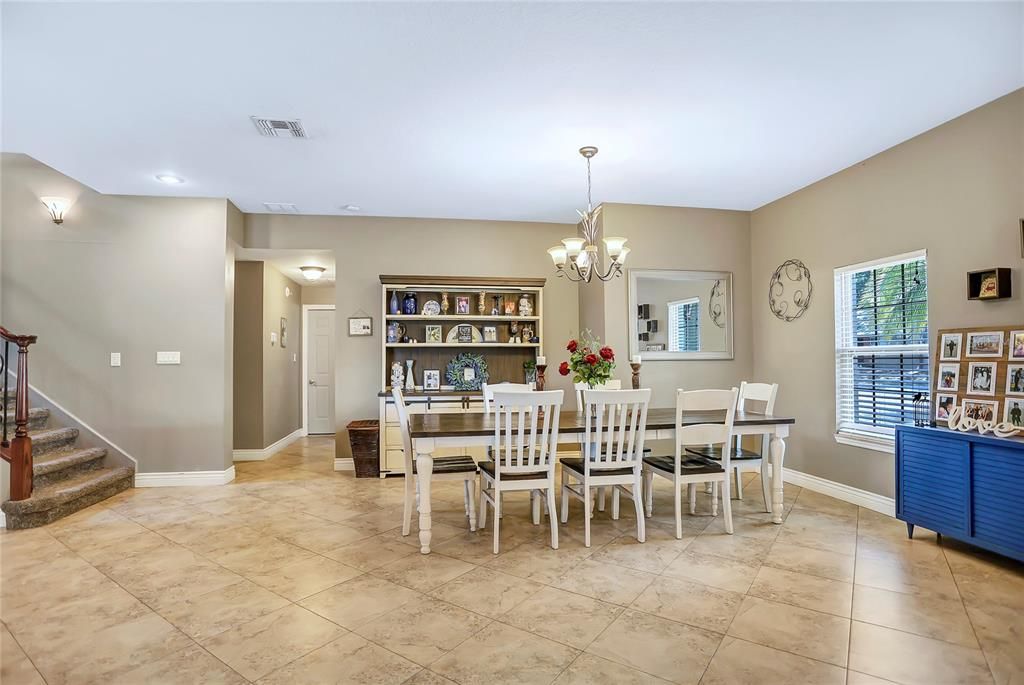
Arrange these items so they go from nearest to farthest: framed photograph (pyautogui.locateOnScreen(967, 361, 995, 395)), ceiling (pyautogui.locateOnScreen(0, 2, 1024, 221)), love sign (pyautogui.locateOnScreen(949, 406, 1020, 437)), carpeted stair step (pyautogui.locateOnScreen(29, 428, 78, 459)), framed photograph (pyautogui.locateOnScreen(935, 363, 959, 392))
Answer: ceiling (pyautogui.locateOnScreen(0, 2, 1024, 221)) < love sign (pyautogui.locateOnScreen(949, 406, 1020, 437)) < framed photograph (pyautogui.locateOnScreen(967, 361, 995, 395)) < framed photograph (pyautogui.locateOnScreen(935, 363, 959, 392)) < carpeted stair step (pyautogui.locateOnScreen(29, 428, 78, 459))

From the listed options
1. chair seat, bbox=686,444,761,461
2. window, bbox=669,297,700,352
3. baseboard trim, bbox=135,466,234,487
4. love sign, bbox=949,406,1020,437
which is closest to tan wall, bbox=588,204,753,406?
window, bbox=669,297,700,352

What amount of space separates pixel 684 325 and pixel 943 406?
252cm

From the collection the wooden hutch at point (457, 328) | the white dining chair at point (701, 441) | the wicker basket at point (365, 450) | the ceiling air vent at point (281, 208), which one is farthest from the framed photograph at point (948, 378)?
the ceiling air vent at point (281, 208)

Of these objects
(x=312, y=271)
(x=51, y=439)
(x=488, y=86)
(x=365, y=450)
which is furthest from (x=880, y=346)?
(x=51, y=439)

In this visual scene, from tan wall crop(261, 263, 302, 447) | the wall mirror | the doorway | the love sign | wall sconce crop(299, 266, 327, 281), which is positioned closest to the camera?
the love sign

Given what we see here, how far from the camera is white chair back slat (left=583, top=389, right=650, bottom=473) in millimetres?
3340

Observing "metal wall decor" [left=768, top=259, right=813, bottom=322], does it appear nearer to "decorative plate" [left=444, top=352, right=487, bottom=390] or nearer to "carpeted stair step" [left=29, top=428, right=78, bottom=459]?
"decorative plate" [left=444, top=352, right=487, bottom=390]

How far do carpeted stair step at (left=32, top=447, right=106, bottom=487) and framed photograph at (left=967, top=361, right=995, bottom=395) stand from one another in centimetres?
645

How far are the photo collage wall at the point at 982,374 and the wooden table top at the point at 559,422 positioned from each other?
0.94 meters

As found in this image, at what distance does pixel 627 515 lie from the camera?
4078 millimetres

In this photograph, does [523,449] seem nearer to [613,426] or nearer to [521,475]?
[521,475]

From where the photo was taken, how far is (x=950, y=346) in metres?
3.55

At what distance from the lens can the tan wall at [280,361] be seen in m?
6.69

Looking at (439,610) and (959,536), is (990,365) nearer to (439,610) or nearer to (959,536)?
(959,536)
